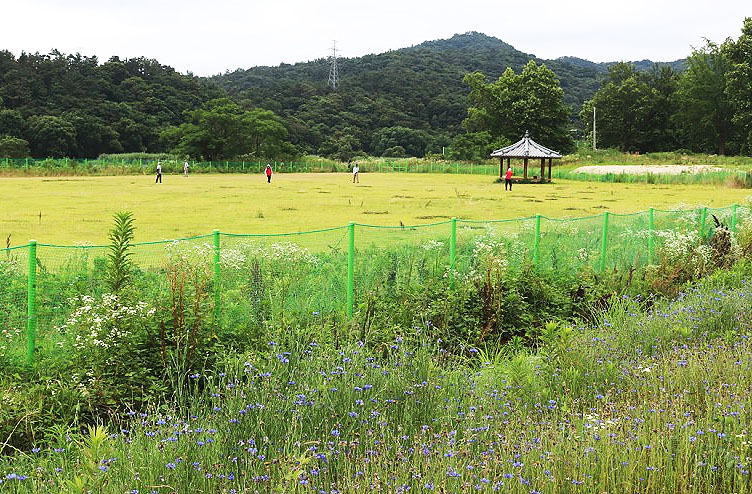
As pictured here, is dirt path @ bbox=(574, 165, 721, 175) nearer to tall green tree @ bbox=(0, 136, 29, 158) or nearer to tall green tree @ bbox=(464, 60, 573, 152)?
tall green tree @ bbox=(464, 60, 573, 152)

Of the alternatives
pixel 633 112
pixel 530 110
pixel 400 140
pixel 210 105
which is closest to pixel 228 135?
pixel 210 105

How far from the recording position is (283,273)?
30.0 ft

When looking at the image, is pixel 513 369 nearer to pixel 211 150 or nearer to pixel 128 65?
pixel 211 150

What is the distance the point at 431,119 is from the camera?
13075 cm

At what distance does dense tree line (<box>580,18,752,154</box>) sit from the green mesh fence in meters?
73.3

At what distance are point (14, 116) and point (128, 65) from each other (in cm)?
2761

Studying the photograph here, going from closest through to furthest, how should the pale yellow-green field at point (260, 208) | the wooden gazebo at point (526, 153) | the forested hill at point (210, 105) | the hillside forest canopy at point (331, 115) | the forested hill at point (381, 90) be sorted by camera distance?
the pale yellow-green field at point (260, 208) → the wooden gazebo at point (526, 153) → the hillside forest canopy at point (331, 115) → the forested hill at point (210, 105) → the forested hill at point (381, 90)

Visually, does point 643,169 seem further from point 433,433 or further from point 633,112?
point 433,433

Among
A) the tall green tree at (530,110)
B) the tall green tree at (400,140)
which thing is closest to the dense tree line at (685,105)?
the tall green tree at (530,110)

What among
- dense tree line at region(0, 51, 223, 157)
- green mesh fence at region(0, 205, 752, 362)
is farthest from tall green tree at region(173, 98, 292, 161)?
green mesh fence at region(0, 205, 752, 362)

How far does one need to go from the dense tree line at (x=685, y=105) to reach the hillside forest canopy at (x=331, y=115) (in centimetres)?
14

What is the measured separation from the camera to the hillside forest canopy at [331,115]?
80438 millimetres

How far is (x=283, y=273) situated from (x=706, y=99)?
84824 millimetres

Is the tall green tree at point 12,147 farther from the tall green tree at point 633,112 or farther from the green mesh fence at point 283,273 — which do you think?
the green mesh fence at point 283,273
